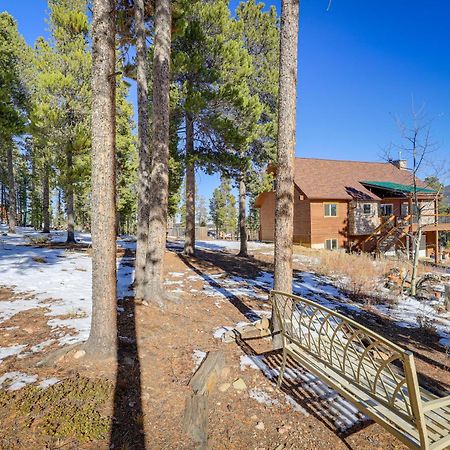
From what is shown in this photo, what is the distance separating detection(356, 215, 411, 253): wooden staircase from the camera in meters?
21.7

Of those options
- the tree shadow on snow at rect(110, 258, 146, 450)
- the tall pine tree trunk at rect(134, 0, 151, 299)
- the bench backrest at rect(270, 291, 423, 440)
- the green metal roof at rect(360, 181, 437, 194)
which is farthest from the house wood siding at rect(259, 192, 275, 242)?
the tree shadow on snow at rect(110, 258, 146, 450)

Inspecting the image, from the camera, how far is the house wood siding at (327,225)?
75.6ft

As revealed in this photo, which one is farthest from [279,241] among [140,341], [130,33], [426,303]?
[130,33]

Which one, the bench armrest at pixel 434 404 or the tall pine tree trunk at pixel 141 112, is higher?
the tall pine tree trunk at pixel 141 112

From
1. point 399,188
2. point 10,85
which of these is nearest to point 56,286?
point 10,85

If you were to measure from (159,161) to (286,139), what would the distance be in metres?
2.93

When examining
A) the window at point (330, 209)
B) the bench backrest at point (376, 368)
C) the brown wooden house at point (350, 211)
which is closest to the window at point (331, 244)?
the brown wooden house at point (350, 211)

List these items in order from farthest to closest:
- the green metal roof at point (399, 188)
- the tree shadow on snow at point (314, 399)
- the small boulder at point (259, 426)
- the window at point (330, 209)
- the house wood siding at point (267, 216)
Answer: the house wood siding at point (267, 216) → the window at point (330, 209) → the green metal roof at point (399, 188) → the tree shadow on snow at point (314, 399) → the small boulder at point (259, 426)

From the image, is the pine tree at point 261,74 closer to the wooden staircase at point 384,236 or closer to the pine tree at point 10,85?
the pine tree at point 10,85

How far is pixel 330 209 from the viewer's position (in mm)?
23453

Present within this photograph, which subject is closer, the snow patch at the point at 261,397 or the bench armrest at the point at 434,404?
the bench armrest at the point at 434,404

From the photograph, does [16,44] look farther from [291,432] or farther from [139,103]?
[291,432]

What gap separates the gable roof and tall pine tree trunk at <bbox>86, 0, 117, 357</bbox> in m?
20.2

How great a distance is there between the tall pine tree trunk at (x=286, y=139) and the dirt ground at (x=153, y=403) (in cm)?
149
